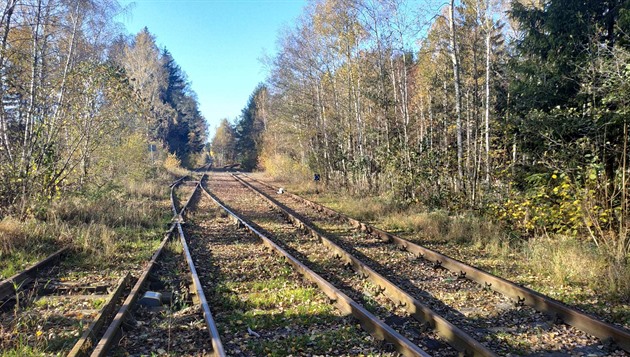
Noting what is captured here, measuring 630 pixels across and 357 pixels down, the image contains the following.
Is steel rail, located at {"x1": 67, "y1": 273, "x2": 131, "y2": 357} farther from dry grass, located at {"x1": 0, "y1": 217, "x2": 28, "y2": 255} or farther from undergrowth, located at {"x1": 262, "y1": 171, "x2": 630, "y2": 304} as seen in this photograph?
undergrowth, located at {"x1": 262, "y1": 171, "x2": 630, "y2": 304}

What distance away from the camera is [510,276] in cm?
699

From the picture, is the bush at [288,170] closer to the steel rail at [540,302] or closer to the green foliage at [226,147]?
the steel rail at [540,302]

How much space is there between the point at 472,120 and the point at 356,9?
6779mm

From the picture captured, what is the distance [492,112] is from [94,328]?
1251cm

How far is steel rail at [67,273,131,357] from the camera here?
3980 millimetres

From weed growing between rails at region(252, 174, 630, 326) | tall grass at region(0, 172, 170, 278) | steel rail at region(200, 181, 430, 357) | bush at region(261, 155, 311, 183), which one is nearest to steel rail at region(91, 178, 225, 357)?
tall grass at region(0, 172, 170, 278)

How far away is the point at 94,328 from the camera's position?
449 centimetres

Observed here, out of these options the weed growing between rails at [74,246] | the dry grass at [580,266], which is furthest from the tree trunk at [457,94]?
the weed growing between rails at [74,246]

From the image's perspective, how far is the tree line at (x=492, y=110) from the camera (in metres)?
8.56

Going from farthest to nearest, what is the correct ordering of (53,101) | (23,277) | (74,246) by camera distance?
1. (53,101)
2. (74,246)
3. (23,277)

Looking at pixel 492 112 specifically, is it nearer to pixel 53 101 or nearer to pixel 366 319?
pixel 366 319

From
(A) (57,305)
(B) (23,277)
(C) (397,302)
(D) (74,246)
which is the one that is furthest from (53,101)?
(C) (397,302)

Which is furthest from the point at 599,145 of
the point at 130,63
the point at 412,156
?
the point at 130,63

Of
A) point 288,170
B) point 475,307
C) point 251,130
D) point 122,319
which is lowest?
point 475,307
